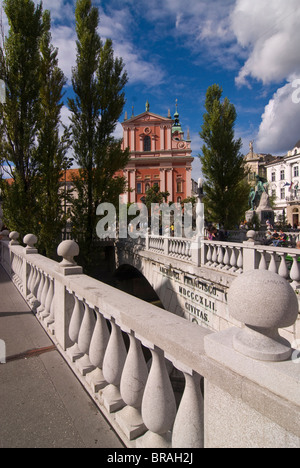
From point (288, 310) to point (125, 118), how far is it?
52.7 metres

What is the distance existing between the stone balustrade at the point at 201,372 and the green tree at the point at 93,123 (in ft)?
40.2

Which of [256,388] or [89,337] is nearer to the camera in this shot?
[256,388]

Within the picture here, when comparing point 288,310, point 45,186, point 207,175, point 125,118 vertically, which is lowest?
point 288,310

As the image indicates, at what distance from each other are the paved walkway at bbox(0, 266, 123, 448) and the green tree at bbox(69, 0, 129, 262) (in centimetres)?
1146

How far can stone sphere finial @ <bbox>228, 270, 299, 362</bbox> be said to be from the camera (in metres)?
1.04

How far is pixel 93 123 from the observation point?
1430 centimetres

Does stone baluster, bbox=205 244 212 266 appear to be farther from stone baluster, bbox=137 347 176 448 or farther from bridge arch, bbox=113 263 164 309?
bridge arch, bbox=113 263 164 309

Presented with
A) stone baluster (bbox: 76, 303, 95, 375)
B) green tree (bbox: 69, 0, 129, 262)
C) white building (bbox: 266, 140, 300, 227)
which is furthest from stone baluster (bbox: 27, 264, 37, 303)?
white building (bbox: 266, 140, 300, 227)

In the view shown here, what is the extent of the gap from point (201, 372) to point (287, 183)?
45.0 metres

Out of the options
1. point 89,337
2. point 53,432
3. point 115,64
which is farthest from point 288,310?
point 115,64

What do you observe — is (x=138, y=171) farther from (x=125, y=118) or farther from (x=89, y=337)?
(x=89, y=337)

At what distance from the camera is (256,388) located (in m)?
1.03

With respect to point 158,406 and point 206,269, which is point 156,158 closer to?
point 206,269

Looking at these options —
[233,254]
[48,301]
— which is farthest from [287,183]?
[48,301]
